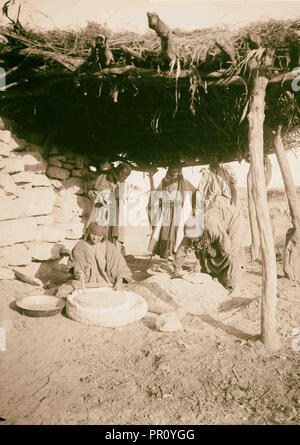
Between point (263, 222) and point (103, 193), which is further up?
point (103, 193)

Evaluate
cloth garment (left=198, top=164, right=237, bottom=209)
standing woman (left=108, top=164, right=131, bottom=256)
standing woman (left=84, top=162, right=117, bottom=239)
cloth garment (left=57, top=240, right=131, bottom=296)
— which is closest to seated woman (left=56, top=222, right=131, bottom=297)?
cloth garment (left=57, top=240, right=131, bottom=296)

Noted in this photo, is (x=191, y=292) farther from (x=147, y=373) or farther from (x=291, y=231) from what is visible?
(x=291, y=231)

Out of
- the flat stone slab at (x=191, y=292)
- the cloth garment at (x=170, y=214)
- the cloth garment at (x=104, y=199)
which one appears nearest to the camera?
the flat stone slab at (x=191, y=292)

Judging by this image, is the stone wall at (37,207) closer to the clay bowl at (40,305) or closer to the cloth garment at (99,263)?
the clay bowl at (40,305)

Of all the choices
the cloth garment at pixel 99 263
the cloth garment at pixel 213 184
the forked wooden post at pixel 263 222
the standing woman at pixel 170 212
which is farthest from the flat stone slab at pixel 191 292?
the cloth garment at pixel 213 184

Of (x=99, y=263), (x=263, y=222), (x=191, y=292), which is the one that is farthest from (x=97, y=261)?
(x=263, y=222)

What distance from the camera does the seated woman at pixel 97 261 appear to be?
4.31 m

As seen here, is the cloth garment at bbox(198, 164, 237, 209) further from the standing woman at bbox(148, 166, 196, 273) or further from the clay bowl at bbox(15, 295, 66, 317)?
the clay bowl at bbox(15, 295, 66, 317)

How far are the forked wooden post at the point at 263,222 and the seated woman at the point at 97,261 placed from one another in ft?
6.31

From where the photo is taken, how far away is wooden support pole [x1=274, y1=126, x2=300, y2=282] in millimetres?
5477

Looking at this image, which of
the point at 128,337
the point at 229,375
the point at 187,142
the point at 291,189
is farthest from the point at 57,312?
the point at 291,189

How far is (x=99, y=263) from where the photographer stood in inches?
174

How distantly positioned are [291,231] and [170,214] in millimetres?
2468

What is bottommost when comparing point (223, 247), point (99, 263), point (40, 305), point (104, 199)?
point (40, 305)
